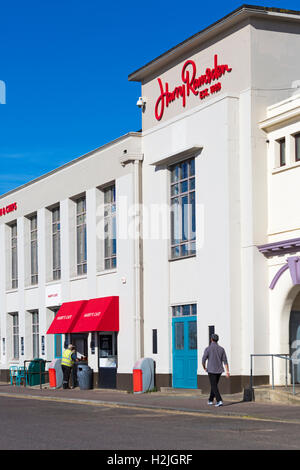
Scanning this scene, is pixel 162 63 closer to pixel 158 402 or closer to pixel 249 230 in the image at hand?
pixel 249 230

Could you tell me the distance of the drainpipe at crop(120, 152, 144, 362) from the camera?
30.0m

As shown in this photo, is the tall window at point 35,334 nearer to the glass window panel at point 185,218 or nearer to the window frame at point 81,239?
the window frame at point 81,239

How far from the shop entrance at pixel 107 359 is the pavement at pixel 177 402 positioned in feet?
1.48

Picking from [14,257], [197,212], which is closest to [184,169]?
[197,212]

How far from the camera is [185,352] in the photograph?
1097 inches

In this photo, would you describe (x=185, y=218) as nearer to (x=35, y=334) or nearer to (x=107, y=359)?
(x=107, y=359)

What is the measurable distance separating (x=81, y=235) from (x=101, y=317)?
5.09 metres

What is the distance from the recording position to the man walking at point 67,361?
32.2 meters

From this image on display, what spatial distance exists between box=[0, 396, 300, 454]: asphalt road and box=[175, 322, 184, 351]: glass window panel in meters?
6.26

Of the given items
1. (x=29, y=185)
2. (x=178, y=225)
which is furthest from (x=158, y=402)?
(x=29, y=185)

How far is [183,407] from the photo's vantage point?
21.8 metres

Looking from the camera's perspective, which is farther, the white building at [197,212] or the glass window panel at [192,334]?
the glass window panel at [192,334]

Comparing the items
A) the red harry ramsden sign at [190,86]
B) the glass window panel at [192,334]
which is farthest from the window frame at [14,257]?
the glass window panel at [192,334]

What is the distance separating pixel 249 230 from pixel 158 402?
5.26 metres
